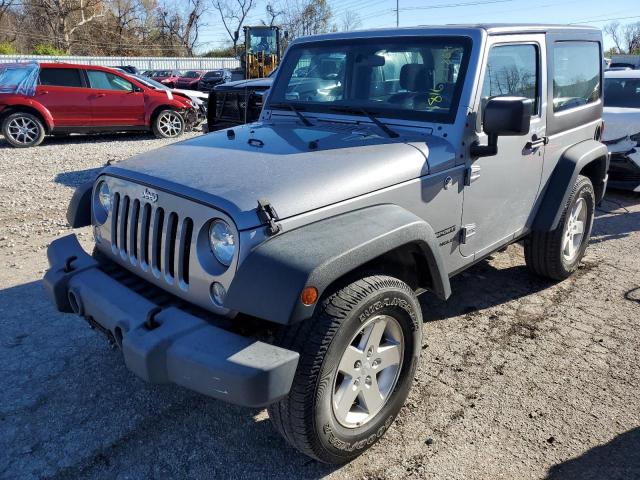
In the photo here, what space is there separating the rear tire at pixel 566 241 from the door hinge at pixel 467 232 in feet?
3.84

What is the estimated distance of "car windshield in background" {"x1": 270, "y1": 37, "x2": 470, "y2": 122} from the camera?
333 cm

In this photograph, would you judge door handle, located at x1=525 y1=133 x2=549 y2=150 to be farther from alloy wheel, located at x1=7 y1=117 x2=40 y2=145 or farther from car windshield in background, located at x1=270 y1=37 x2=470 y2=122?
alloy wheel, located at x1=7 y1=117 x2=40 y2=145

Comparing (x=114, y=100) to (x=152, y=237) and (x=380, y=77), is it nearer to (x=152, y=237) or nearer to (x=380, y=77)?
(x=380, y=77)

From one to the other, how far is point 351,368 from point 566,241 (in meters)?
2.91

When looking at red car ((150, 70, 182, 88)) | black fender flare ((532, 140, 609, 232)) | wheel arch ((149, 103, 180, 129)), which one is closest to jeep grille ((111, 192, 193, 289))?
black fender flare ((532, 140, 609, 232))

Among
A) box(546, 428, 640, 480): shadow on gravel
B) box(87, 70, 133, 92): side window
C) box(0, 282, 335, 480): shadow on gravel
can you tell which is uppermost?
box(87, 70, 133, 92): side window

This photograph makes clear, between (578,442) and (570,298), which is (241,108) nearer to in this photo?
(570,298)

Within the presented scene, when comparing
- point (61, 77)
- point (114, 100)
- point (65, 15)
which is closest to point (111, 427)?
point (114, 100)

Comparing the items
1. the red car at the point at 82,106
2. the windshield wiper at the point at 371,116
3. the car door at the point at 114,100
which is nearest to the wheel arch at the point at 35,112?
the red car at the point at 82,106

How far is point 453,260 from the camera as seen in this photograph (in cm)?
338

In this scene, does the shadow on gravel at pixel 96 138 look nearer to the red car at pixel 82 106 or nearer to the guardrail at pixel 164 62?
the red car at pixel 82 106

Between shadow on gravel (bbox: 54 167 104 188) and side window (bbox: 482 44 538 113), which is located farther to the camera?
shadow on gravel (bbox: 54 167 104 188)

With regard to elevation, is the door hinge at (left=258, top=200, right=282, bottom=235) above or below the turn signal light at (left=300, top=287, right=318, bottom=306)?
above

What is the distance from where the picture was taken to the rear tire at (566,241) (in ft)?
14.3
